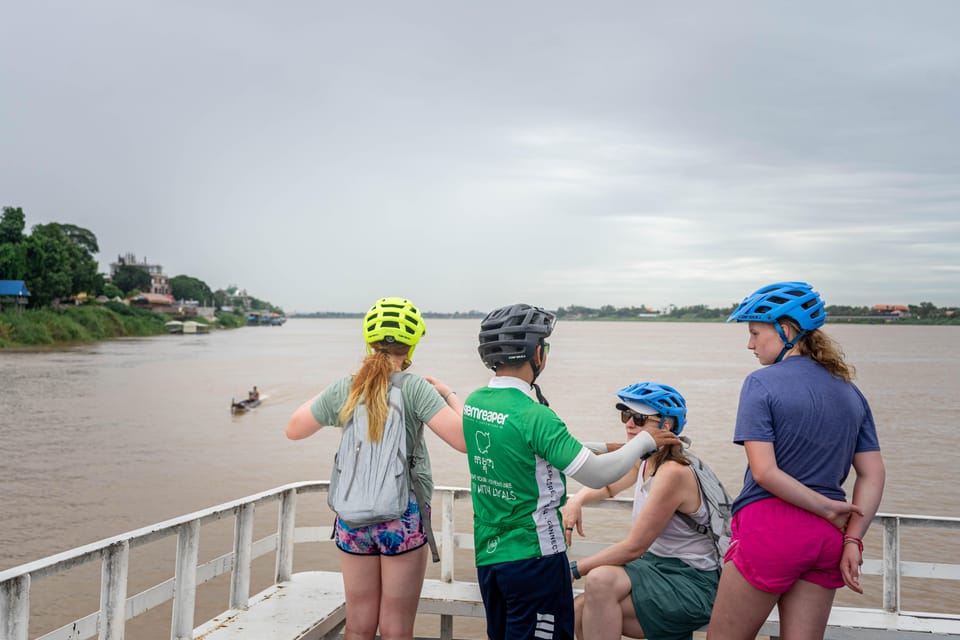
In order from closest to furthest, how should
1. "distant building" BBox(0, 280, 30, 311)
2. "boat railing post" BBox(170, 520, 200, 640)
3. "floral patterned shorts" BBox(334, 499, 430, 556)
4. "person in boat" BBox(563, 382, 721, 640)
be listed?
1. "floral patterned shorts" BBox(334, 499, 430, 556)
2. "person in boat" BBox(563, 382, 721, 640)
3. "boat railing post" BBox(170, 520, 200, 640)
4. "distant building" BBox(0, 280, 30, 311)

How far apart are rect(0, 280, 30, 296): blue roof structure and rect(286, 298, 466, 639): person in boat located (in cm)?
8394

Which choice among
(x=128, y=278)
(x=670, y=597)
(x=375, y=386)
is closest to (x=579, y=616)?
(x=670, y=597)

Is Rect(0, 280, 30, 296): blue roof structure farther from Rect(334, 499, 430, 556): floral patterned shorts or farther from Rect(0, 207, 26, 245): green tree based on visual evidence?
Rect(334, 499, 430, 556): floral patterned shorts

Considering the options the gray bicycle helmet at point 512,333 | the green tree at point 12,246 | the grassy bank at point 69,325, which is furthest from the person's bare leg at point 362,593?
the green tree at point 12,246

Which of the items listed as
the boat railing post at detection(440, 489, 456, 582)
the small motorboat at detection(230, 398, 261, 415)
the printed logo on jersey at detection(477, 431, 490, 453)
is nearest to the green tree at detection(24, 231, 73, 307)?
the small motorboat at detection(230, 398, 261, 415)

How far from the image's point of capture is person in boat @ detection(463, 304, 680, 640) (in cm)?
281

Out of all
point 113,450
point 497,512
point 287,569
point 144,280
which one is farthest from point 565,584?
point 144,280

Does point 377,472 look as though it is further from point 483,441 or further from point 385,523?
point 483,441

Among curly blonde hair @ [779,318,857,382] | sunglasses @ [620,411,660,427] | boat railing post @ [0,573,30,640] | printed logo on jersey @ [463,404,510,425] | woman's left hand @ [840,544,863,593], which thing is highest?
curly blonde hair @ [779,318,857,382]

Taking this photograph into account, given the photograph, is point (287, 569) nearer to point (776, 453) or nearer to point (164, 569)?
point (776, 453)

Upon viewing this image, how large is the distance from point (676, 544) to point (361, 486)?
159cm

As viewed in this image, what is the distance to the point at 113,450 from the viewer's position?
24.6 metres

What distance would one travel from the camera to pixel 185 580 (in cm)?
392

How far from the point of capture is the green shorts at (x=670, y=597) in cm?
362
